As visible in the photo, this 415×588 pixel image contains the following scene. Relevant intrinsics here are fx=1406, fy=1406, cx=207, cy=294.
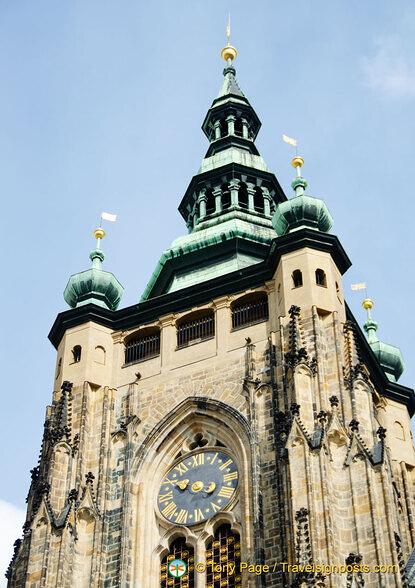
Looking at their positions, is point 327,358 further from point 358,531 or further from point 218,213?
point 218,213

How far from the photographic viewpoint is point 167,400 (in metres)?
31.0

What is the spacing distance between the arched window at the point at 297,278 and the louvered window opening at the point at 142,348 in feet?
12.1

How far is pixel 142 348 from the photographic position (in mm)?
32688

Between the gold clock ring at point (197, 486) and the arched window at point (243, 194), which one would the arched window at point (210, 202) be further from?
the gold clock ring at point (197, 486)

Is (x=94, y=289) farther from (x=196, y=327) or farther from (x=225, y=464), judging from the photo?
(x=225, y=464)

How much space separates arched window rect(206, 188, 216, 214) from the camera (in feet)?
126

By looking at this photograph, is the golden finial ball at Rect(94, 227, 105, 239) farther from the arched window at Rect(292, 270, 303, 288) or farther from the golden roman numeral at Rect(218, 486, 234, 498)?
the golden roman numeral at Rect(218, 486, 234, 498)

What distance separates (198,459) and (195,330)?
343cm

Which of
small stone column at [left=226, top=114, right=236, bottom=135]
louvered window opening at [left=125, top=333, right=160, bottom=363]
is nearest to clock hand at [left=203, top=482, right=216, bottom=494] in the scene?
louvered window opening at [left=125, top=333, right=160, bottom=363]

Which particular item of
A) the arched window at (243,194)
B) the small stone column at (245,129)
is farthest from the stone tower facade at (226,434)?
the small stone column at (245,129)

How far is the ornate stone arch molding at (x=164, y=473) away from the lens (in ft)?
93.3

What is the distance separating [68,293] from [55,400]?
3.43m

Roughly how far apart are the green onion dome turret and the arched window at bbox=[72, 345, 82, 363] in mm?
5380

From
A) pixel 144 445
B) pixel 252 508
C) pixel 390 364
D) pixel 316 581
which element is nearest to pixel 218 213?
pixel 390 364
